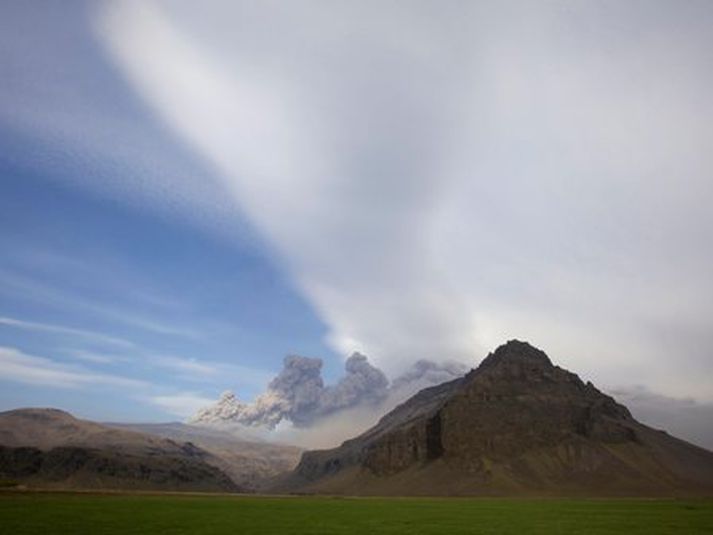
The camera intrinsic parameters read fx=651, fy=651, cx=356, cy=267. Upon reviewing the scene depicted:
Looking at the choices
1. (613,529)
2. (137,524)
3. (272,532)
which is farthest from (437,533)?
(137,524)

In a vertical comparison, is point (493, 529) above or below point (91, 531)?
above

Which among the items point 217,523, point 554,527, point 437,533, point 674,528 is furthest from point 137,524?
point 674,528

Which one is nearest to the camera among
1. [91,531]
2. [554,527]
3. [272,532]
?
[91,531]

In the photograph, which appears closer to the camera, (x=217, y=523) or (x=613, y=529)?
(x=613, y=529)

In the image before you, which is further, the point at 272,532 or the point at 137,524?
the point at 137,524

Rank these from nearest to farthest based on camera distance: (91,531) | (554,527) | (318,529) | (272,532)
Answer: (91,531), (272,532), (318,529), (554,527)

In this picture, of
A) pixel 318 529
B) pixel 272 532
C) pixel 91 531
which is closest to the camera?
pixel 91 531

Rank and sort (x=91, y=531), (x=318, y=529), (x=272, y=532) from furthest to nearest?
(x=318, y=529) → (x=272, y=532) → (x=91, y=531)

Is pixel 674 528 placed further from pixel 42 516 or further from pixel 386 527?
pixel 42 516

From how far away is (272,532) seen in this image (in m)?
53.9

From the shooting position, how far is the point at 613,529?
59.1 metres

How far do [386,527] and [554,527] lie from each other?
53.6 feet

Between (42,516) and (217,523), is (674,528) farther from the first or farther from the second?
(42,516)

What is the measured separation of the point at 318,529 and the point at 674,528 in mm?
32333
